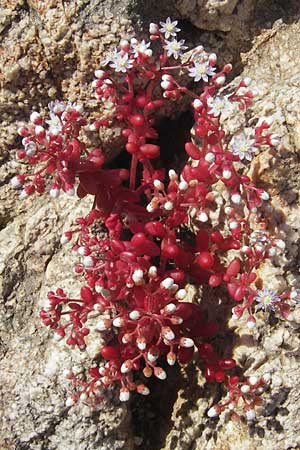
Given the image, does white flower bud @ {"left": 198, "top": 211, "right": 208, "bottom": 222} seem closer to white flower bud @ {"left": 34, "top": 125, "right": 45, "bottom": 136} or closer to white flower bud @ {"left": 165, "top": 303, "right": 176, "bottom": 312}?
white flower bud @ {"left": 165, "top": 303, "right": 176, "bottom": 312}

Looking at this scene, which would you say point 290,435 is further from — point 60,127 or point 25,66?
point 25,66

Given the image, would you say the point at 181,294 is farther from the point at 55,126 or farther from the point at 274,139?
the point at 55,126

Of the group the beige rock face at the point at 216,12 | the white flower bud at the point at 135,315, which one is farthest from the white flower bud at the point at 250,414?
the beige rock face at the point at 216,12

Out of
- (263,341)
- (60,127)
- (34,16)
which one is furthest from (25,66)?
(263,341)

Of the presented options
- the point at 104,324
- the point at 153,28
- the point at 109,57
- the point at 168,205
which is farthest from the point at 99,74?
the point at 104,324

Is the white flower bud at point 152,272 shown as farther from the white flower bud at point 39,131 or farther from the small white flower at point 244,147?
the white flower bud at point 39,131

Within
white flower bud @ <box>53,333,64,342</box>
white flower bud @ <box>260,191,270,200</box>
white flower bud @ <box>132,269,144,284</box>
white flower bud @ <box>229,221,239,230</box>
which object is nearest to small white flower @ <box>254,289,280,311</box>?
white flower bud @ <box>229,221,239,230</box>
